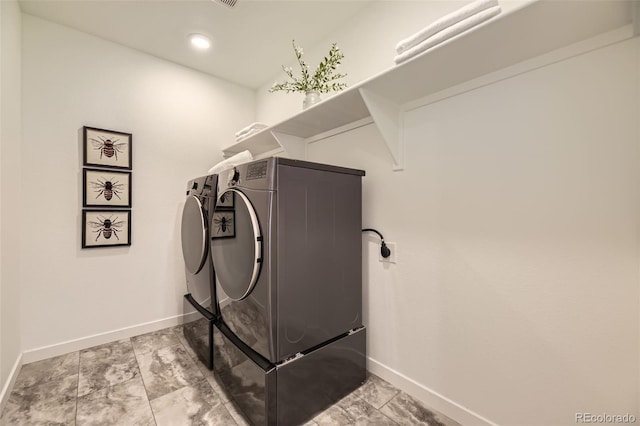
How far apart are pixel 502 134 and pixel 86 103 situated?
9.60 ft

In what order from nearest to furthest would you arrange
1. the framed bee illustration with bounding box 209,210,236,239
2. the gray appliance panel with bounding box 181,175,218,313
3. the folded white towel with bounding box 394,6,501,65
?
the folded white towel with bounding box 394,6,501,65 → the framed bee illustration with bounding box 209,210,236,239 → the gray appliance panel with bounding box 181,175,218,313

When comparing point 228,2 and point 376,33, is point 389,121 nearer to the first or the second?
point 376,33

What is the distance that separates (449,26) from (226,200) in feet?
4.43

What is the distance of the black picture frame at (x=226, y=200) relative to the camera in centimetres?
146

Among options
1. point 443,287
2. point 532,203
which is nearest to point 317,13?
point 532,203

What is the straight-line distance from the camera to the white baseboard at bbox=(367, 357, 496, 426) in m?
1.28

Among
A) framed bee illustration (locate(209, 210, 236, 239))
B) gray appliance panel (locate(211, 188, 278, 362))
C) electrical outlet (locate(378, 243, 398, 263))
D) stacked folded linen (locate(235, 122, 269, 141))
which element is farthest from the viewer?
stacked folded linen (locate(235, 122, 269, 141))

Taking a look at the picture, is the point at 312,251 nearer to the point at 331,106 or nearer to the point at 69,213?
the point at 331,106

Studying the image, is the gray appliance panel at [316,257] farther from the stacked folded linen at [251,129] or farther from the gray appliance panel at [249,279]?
the stacked folded linen at [251,129]

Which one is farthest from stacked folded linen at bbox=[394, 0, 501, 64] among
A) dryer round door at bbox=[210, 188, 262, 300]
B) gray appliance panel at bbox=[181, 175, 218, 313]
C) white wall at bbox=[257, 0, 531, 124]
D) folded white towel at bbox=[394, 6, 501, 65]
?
gray appliance panel at bbox=[181, 175, 218, 313]

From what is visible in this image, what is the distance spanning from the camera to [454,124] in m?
1.36

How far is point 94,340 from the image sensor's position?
2125 millimetres

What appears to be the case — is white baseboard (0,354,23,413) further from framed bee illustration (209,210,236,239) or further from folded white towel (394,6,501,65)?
folded white towel (394,6,501,65)

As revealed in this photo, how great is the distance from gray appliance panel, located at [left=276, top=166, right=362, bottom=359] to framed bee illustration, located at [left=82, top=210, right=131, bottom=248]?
181 cm
